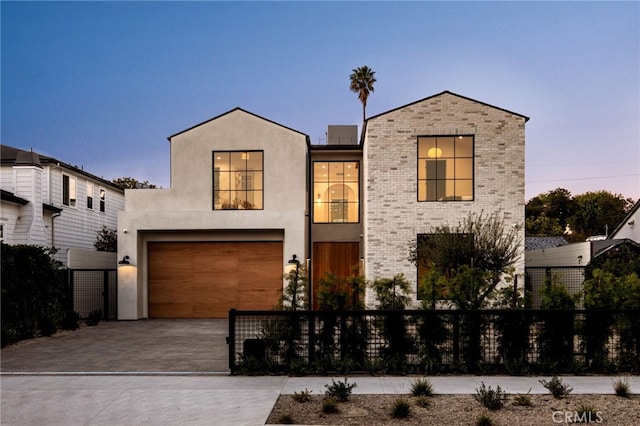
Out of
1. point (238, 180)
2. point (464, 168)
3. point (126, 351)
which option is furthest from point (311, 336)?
point (238, 180)

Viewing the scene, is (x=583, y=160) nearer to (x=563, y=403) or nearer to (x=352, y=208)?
(x=352, y=208)

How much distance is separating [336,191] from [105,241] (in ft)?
41.3

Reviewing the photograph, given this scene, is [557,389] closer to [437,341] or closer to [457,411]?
[457,411]

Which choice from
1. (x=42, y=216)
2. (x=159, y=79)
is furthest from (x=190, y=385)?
(x=159, y=79)

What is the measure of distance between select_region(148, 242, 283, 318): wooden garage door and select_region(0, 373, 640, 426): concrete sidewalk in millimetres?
10168

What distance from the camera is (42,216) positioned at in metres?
20.8

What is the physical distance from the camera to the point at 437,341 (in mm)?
9203

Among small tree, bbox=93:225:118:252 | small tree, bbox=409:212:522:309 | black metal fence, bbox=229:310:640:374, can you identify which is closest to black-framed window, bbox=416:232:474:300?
small tree, bbox=409:212:522:309

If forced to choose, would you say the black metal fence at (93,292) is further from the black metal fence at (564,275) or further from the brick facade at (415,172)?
the black metal fence at (564,275)

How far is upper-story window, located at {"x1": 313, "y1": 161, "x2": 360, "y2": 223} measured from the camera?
800 inches

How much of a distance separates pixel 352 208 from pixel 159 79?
51.9 meters

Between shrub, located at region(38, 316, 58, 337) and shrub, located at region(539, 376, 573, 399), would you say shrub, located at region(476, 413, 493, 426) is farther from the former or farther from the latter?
shrub, located at region(38, 316, 58, 337)

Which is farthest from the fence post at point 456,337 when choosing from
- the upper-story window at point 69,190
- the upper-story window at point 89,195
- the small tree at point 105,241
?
the upper-story window at point 89,195

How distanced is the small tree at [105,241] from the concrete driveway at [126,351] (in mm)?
9404
